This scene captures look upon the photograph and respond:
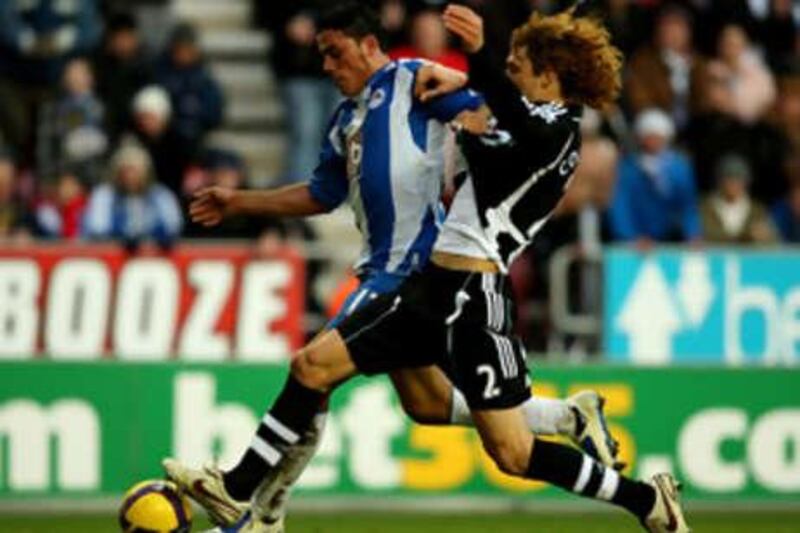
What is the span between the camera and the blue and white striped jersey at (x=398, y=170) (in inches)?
451

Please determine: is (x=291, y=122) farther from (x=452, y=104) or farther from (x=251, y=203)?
(x=452, y=104)

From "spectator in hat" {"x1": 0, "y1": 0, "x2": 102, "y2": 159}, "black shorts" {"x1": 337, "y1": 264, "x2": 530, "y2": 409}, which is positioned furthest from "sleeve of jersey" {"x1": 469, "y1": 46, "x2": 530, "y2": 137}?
"spectator in hat" {"x1": 0, "y1": 0, "x2": 102, "y2": 159}

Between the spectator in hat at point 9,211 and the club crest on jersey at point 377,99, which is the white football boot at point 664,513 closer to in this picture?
the club crest on jersey at point 377,99

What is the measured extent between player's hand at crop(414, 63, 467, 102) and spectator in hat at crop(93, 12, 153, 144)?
26.5 feet

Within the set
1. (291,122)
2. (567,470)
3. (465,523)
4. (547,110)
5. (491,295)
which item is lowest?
(465,523)

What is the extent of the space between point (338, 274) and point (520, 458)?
7.06m

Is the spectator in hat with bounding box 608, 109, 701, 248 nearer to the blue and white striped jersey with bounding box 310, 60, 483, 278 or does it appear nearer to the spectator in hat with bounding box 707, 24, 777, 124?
the spectator in hat with bounding box 707, 24, 777, 124

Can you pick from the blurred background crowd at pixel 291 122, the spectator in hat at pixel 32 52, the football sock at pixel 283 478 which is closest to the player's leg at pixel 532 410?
the football sock at pixel 283 478

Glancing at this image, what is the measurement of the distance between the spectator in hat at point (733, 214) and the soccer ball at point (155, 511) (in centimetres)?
839

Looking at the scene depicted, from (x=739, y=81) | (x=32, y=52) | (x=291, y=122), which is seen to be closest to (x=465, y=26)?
(x=291, y=122)

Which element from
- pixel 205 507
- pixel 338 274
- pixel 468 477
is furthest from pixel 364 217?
pixel 338 274

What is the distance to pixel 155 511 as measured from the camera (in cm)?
1134

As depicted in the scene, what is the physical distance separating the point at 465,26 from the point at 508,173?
66 cm

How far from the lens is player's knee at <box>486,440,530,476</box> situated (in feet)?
36.7
